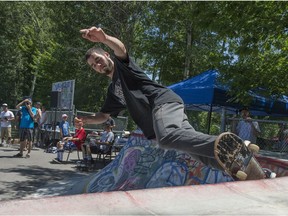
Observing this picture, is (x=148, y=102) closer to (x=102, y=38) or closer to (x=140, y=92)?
(x=140, y=92)

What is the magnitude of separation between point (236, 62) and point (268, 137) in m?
3.11

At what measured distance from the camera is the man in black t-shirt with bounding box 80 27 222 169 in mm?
2912

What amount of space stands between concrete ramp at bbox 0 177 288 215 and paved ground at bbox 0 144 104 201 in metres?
4.90

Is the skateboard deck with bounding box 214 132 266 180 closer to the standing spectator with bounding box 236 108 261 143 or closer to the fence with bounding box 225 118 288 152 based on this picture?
the fence with bounding box 225 118 288 152

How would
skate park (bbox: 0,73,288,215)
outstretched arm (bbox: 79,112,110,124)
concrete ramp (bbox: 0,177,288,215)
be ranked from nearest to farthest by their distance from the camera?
concrete ramp (bbox: 0,177,288,215) → skate park (bbox: 0,73,288,215) → outstretched arm (bbox: 79,112,110,124)

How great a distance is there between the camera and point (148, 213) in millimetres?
2033

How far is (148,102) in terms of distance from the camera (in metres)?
3.23

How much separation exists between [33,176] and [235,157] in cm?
721

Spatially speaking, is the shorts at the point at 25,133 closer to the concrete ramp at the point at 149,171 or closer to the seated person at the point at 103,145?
the seated person at the point at 103,145

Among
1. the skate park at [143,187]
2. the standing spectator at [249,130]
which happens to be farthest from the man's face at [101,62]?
the standing spectator at [249,130]

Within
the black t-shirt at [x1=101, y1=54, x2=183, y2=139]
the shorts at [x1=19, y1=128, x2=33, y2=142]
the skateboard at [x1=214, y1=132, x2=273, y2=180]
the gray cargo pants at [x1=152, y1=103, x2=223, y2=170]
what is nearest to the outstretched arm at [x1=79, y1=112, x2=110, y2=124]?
the black t-shirt at [x1=101, y1=54, x2=183, y2=139]

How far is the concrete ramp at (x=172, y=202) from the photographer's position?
187cm

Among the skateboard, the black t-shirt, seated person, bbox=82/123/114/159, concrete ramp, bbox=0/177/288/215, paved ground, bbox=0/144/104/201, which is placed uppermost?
the black t-shirt

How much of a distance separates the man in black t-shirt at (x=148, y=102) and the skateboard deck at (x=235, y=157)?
2.7 inches
